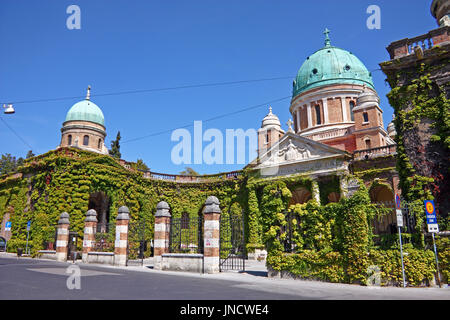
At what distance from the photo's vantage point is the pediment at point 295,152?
27378 mm

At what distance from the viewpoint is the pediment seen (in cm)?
2738

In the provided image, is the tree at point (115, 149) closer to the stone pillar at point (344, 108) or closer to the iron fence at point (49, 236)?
the iron fence at point (49, 236)

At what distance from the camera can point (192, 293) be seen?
26.6ft

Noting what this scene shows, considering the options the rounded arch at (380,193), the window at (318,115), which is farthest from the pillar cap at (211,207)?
the window at (318,115)

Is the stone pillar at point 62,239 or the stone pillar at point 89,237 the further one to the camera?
the stone pillar at point 62,239

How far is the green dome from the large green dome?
977 inches

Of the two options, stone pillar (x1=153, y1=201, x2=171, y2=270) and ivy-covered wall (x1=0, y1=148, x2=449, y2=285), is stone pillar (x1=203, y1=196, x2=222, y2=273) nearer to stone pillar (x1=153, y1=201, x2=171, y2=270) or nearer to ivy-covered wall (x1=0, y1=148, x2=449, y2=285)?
ivy-covered wall (x1=0, y1=148, x2=449, y2=285)

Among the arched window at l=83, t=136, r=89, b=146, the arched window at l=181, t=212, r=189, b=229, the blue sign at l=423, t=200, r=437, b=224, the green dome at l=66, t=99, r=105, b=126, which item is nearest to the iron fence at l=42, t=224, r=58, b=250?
the arched window at l=181, t=212, r=189, b=229

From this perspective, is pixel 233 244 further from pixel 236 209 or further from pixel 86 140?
pixel 86 140

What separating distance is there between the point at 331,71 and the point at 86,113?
29.8 metres

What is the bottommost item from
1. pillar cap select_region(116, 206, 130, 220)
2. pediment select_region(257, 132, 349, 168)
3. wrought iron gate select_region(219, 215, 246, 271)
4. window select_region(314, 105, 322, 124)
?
wrought iron gate select_region(219, 215, 246, 271)

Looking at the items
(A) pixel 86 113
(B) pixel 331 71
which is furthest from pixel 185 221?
(B) pixel 331 71

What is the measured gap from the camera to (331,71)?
39906 millimetres

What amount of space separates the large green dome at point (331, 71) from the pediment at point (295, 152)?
A: 1375 cm
